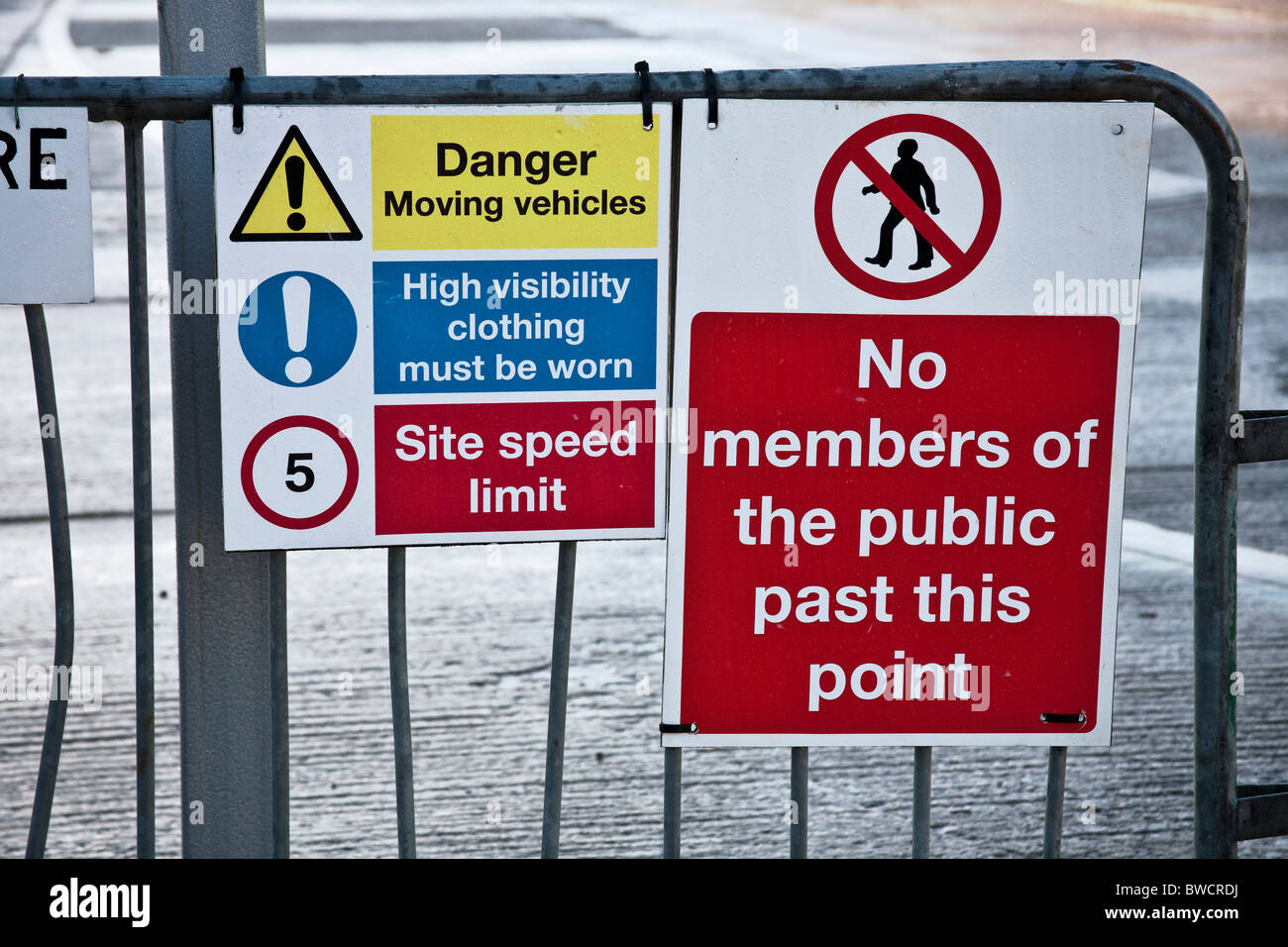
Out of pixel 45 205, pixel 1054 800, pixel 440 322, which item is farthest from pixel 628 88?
pixel 1054 800

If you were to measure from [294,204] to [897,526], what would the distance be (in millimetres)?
→ 1195

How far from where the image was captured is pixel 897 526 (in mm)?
2664

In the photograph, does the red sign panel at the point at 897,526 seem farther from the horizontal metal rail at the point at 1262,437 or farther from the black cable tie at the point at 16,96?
the black cable tie at the point at 16,96

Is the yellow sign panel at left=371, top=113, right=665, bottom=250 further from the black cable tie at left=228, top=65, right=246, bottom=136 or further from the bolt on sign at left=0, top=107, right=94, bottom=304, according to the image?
the bolt on sign at left=0, top=107, right=94, bottom=304

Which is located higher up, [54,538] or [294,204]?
[294,204]

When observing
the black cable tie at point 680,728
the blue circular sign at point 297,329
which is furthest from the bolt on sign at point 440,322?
the black cable tie at point 680,728

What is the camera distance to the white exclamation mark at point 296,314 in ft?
8.32

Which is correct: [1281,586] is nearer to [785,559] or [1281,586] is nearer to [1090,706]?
[1090,706]

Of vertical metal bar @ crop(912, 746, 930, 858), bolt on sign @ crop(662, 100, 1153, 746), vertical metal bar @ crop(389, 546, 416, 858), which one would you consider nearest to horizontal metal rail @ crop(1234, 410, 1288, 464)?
bolt on sign @ crop(662, 100, 1153, 746)

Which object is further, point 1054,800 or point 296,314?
point 1054,800

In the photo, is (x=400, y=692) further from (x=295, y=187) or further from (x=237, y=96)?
(x=237, y=96)

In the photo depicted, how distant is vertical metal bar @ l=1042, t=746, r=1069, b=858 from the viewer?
276 centimetres

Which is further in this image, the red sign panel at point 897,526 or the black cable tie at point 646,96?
the red sign panel at point 897,526

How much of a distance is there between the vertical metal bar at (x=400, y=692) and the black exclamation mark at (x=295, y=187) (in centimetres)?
59
